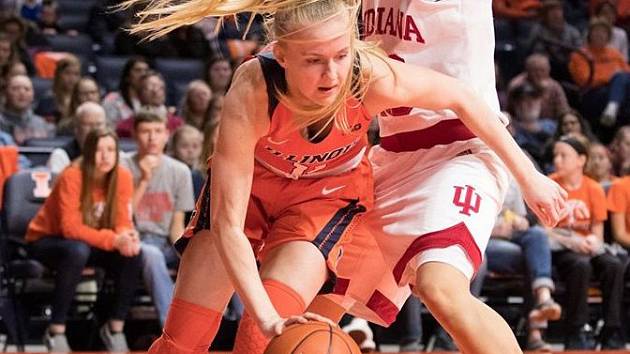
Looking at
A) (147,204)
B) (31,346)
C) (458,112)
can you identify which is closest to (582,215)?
(147,204)

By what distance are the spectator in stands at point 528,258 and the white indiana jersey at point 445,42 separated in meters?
3.01

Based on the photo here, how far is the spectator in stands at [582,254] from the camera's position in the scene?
671cm

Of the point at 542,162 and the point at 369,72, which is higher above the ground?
the point at 369,72

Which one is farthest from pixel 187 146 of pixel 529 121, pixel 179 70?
pixel 529 121

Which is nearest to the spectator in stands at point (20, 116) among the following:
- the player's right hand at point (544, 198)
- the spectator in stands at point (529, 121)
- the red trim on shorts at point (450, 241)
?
the spectator in stands at point (529, 121)

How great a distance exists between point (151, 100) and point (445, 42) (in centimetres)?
460

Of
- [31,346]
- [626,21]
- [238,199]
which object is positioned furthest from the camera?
[626,21]

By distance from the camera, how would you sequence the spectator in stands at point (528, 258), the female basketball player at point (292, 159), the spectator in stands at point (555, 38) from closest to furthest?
the female basketball player at point (292, 159) → the spectator in stands at point (528, 258) → the spectator in stands at point (555, 38)

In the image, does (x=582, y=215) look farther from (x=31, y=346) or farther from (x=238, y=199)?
(x=238, y=199)

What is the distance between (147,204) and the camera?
6.73 meters

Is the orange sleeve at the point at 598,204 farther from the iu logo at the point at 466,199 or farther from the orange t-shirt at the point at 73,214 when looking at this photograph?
the iu logo at the point at 466,199

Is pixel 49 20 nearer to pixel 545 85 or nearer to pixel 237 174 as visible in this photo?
pixel 545 85

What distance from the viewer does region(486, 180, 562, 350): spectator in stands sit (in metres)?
6.48

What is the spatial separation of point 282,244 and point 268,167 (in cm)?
22
